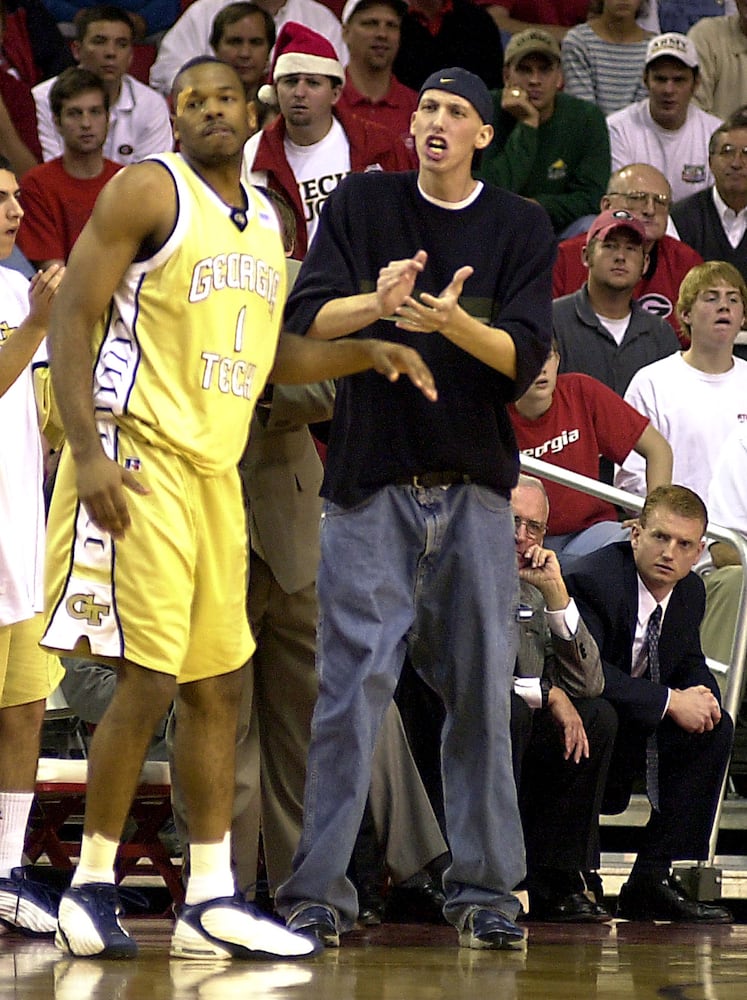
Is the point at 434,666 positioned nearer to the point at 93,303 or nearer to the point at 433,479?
the point at 433,479

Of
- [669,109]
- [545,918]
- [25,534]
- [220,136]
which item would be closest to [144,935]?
[25,534]

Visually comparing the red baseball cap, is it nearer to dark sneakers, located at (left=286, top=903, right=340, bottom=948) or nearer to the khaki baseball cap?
the khaki baseball cap

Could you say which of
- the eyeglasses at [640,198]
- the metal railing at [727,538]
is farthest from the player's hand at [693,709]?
the eyeglasses at [640,198]

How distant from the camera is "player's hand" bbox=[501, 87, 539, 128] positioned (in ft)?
29.7

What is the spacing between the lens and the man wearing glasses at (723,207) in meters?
9.05

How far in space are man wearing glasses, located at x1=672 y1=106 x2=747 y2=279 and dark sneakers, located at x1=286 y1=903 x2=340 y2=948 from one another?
5.87 metres

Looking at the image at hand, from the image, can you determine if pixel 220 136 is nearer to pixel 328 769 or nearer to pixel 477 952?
pixel 328 769

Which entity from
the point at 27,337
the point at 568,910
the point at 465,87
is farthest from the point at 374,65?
the point at 27,337

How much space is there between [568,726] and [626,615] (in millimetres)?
566

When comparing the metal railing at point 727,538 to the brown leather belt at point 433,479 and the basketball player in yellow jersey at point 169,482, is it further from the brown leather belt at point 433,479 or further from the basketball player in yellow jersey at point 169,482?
the basketball player in yellow jersey at point 169,482

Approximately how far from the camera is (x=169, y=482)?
3.74m

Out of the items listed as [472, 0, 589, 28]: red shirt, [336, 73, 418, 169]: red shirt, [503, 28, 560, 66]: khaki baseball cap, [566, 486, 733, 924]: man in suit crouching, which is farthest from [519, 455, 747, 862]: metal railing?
[472, 0, 589, 28]: red shirt

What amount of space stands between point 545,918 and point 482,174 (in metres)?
4.69

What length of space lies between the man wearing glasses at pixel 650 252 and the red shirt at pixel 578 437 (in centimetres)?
Answer: 155
